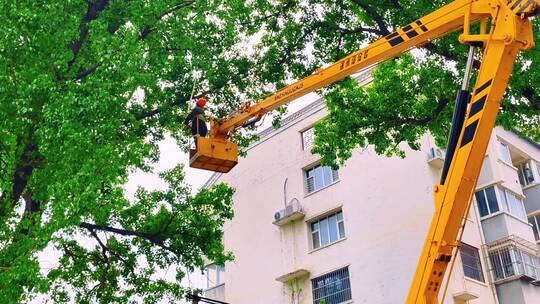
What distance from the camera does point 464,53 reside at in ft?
43.8

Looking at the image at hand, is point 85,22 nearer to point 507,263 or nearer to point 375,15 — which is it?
point 375,15

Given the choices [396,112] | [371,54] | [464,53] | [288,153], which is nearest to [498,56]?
[371,54]

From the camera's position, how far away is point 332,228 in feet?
72.8

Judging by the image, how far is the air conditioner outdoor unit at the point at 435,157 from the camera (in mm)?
19875

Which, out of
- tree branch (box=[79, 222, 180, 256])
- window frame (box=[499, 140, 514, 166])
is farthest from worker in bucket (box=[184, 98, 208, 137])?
window frame (box=[499, 140, 514, 166])

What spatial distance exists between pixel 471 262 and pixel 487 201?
7.14 feet

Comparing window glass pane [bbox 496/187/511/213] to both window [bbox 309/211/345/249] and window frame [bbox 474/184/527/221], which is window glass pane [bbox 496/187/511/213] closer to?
window frame [bbox 474/184/527/221]

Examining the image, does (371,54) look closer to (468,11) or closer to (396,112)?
(468,11)

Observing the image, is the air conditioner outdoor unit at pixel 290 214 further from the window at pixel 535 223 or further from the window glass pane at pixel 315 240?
the window at pixel 535 223

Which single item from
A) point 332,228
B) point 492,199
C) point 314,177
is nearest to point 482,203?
point 492,199

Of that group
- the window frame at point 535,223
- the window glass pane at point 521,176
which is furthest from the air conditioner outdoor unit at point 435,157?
the window glass pane at point 521,176

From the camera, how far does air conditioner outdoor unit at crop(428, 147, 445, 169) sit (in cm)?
1988

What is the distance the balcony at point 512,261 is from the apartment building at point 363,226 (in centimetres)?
3

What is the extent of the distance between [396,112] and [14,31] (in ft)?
28.2
